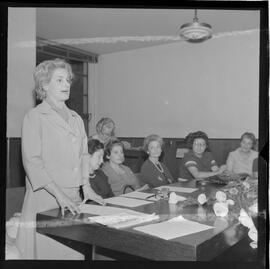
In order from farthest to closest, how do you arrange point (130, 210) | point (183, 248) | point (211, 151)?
point (211, 151) → point (130, 210) → point (183, 248)

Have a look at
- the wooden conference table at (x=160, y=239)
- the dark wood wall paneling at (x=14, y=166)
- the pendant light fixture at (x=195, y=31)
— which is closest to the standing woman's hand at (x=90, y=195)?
the wooden conference table at (x=160, y=239)

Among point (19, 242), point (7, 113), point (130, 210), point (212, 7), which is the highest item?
point (212, 7)

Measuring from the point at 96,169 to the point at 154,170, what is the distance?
341 millimetres

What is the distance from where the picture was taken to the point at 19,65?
1903 mm

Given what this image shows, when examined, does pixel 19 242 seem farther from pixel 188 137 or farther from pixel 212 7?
pixel 212 7

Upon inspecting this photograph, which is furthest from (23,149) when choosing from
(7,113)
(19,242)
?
(19,242)

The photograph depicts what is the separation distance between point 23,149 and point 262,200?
140cm

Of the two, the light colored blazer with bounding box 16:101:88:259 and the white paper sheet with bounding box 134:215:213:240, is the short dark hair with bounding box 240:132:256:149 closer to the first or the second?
the white paper sheet with bounding box 134:215:213:240

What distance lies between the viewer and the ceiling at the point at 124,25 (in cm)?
192

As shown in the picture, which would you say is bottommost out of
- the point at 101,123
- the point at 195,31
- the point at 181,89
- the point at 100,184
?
the point at 100,184

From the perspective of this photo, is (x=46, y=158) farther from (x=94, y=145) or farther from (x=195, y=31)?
(x=195, y=31)

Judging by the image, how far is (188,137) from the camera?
6.44ft

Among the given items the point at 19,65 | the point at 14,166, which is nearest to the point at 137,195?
the point at 14,166

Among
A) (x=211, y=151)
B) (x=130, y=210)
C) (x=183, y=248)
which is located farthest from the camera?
(x=211, y=151)
